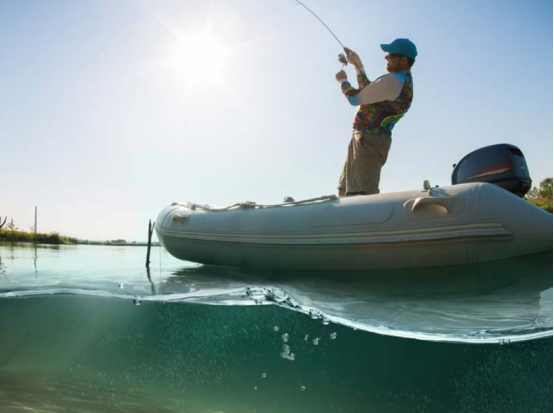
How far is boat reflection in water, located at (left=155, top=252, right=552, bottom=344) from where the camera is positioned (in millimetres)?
2498

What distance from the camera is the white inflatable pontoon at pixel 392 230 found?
10.9ft

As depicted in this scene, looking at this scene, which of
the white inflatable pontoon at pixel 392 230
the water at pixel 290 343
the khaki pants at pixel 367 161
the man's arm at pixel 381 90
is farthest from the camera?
the khaki pants at pixel 367 161

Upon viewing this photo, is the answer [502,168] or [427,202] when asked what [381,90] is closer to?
[427,202]

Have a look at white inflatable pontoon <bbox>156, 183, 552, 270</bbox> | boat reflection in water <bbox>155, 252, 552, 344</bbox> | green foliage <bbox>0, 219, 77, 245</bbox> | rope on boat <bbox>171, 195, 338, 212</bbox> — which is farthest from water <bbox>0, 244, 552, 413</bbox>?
green foliage <bbox>0, 219, 77, 245</bbox>

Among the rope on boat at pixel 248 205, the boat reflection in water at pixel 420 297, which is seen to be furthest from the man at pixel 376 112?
the boat reflection in water at pixel 420 297

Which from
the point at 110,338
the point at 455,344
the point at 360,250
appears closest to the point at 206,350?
the point at 110,338

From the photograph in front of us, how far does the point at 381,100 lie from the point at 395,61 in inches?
16.6

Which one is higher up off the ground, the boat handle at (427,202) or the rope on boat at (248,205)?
the rope on boat at (248,205)

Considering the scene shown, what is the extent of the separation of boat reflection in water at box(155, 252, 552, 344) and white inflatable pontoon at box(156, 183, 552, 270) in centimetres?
11

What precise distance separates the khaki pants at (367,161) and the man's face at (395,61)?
655 mm

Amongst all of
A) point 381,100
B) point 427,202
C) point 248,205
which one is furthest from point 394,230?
point 248,205

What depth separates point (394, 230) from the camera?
348 centimetres

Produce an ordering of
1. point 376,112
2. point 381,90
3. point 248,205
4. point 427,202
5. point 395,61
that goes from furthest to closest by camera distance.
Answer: point 248,205
point 376,112
point 395,61
point 381,90
point 427,202

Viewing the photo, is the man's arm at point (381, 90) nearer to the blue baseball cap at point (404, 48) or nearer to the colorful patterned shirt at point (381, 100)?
the colorful patterned shirt at point (381, 100)
